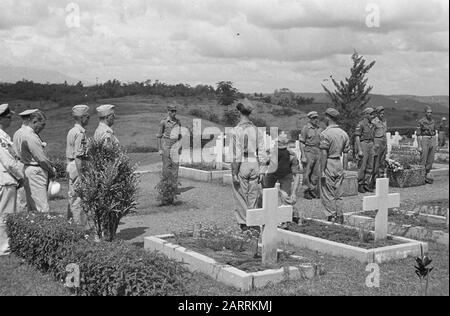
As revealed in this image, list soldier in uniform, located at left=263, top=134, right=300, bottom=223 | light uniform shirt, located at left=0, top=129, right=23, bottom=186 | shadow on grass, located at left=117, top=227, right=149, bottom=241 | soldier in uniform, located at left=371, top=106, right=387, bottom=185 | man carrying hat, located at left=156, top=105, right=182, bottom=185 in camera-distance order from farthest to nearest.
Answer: soldier in uniform, located at left=371, top=106, right=387, bottom=185, man carrying hat, located at left=156, top=105, right=182, bottom=185, shadow on grass, located at left=117, top=227, right=149, bottom=241, soldier in uniform, located at left=263, top=134, right=300, bottom=223, light uniform shirt, located at left=0, top=129, right=23, bottom=186

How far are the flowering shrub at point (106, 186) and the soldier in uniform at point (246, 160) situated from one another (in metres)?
1.54

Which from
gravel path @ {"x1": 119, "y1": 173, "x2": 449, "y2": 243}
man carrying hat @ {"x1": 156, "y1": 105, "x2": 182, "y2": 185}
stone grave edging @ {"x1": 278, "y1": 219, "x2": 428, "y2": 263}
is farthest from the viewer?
man carrying hat @ {"x1": 156, "y1": 105, "x2": 182, "y2": 185}

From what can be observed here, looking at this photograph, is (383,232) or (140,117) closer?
(383,232)

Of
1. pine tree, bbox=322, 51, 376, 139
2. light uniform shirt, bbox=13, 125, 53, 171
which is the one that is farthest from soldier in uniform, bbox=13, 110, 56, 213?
pine tree, bbox=322, 51, 376, 139

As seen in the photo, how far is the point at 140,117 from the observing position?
3472 centimetres

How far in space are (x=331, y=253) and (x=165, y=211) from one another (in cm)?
468

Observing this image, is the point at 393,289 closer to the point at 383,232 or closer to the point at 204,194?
the point at 383,232

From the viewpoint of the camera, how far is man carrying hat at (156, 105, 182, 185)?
1309cm

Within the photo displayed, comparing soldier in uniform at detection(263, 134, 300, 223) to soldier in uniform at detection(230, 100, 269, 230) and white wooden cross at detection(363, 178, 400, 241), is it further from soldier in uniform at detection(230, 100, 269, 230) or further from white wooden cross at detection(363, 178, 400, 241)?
white wooden cross at detection(363, 178, 400, 241)

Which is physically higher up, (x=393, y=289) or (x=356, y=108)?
(x=356, y=108)

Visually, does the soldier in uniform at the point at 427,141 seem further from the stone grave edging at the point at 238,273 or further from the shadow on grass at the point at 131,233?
the stone grave edging at the point at 238,273

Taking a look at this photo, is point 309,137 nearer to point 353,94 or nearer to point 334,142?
point 334,142

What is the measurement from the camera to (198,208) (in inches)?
462
